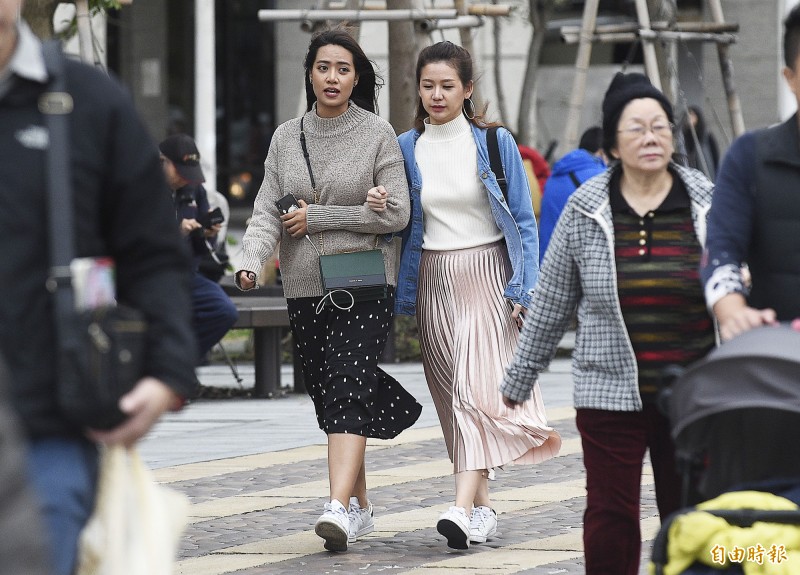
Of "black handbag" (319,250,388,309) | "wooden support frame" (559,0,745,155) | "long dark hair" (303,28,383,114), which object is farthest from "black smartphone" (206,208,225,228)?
"wooden support frame" (559,0,745,155)

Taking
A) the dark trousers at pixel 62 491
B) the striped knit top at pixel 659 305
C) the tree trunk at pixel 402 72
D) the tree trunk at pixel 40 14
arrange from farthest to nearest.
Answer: the tree trunk at pixel 402 72 < the tree trunk at pixel 40 14 < the striped knit top at pixel 659 305 < the dark trousers at pixel 62 491

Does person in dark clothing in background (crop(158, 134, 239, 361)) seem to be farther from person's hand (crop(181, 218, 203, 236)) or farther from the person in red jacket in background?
the person in red jacket in background

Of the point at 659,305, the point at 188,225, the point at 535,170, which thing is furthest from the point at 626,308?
the point at 535,170

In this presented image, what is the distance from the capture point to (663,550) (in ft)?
12.8

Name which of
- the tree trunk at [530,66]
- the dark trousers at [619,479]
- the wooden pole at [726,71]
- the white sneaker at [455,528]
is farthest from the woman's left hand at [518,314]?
the tree trunk at [530,66]

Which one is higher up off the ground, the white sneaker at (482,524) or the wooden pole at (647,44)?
the wooden pole at (647,44)

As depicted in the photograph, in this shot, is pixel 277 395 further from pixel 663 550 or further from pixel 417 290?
pixel 663 550

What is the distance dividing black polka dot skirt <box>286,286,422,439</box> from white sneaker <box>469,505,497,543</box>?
455 mm

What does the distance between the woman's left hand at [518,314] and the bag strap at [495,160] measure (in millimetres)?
435

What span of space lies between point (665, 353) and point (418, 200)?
7.14ft

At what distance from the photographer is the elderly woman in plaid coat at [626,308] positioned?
16.3 ft

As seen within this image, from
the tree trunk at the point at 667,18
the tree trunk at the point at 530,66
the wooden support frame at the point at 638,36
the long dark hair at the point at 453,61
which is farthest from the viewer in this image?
the tree trunk at the point at 530,66

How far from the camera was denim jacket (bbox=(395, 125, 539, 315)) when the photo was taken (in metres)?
6.86

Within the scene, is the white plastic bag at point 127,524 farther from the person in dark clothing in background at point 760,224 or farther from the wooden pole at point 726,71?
the wooden pole at point 726,71
